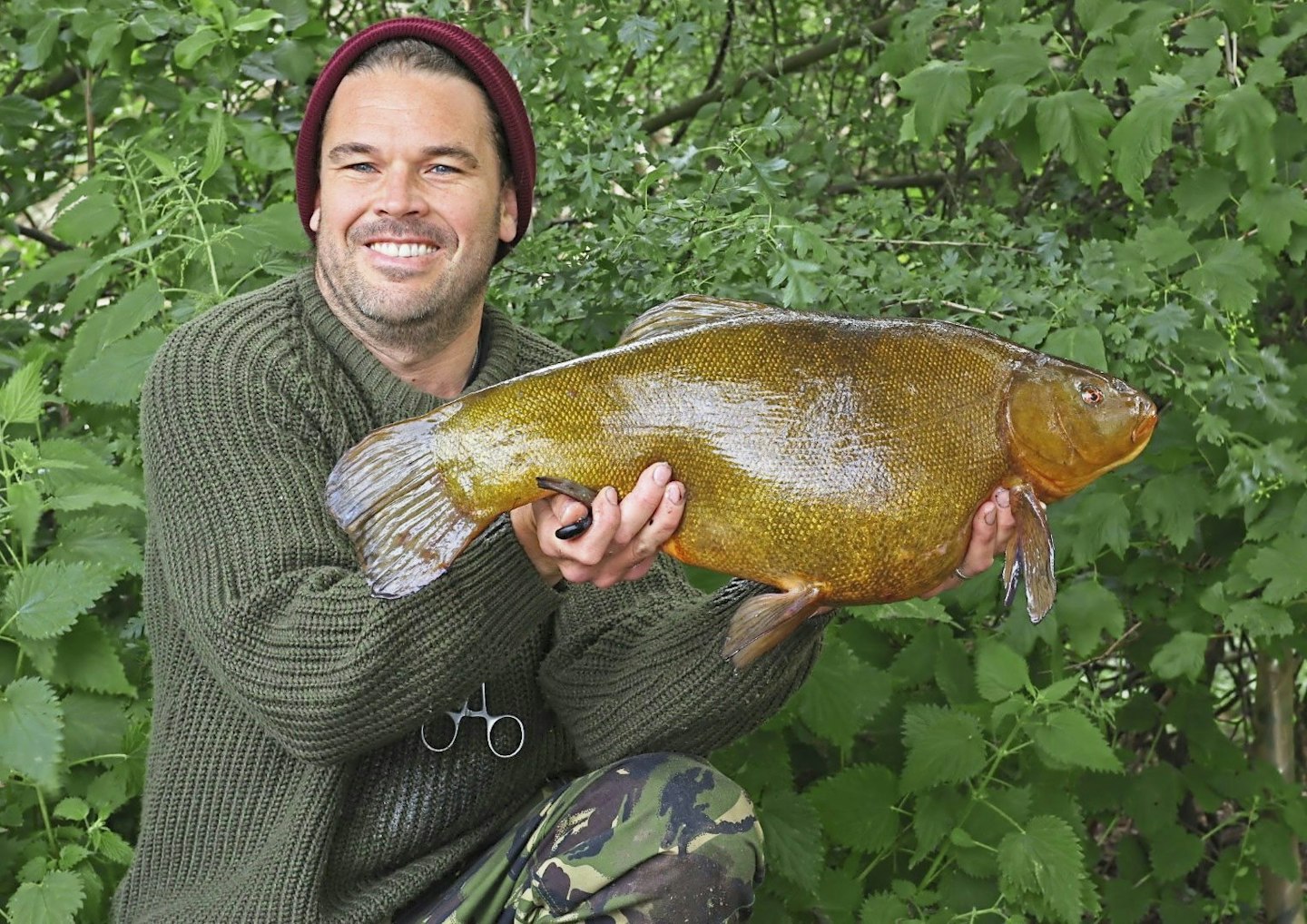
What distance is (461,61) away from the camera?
95.7 inches

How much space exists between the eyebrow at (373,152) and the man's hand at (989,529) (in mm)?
1037

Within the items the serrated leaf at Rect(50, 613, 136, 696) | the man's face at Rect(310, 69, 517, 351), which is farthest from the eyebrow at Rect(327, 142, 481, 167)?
the serrated leaf at Rect(50, 613, 136, 696)

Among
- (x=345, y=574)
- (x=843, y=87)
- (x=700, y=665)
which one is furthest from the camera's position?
(x=843, y=87)

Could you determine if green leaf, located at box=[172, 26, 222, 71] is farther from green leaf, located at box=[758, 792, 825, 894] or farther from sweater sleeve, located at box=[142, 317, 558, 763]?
green leaf, located at box=[758, 792, 825, 894]

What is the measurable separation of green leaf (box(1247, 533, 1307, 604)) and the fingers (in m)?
1.67

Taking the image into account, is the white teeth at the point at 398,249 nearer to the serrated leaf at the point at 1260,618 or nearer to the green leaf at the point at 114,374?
the green leaf at the point at 114,374

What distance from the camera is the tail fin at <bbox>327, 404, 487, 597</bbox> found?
175 cm

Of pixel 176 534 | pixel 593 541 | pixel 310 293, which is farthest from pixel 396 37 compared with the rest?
pixel 593 541

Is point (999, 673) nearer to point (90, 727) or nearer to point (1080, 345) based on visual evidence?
point (1080, 345)

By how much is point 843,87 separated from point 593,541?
304 cm

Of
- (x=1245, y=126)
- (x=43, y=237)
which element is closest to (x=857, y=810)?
(x=1245, y=126)

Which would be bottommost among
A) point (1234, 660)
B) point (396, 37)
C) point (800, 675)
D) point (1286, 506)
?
point (1234, 660)

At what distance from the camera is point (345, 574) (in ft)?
6.68

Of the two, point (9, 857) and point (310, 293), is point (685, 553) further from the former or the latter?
point (9, 857)
